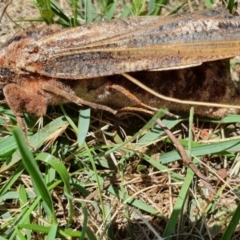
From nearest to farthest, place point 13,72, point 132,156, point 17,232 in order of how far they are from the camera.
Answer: point 17,232 < point 13,72 < point 132,156

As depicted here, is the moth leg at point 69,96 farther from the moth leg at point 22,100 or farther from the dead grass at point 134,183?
the dead grass at point 134,183

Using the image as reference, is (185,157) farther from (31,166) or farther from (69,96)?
(31,166)

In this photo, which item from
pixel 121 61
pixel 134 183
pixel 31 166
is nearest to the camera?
pixel 31 166

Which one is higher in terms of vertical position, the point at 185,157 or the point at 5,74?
the point at 5,74

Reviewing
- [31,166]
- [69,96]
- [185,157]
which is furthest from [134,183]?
[31,166]

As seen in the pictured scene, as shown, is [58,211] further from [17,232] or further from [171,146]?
[171,146]

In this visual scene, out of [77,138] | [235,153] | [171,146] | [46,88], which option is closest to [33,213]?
[77,138]

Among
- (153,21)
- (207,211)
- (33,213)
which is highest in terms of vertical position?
(153,21)
